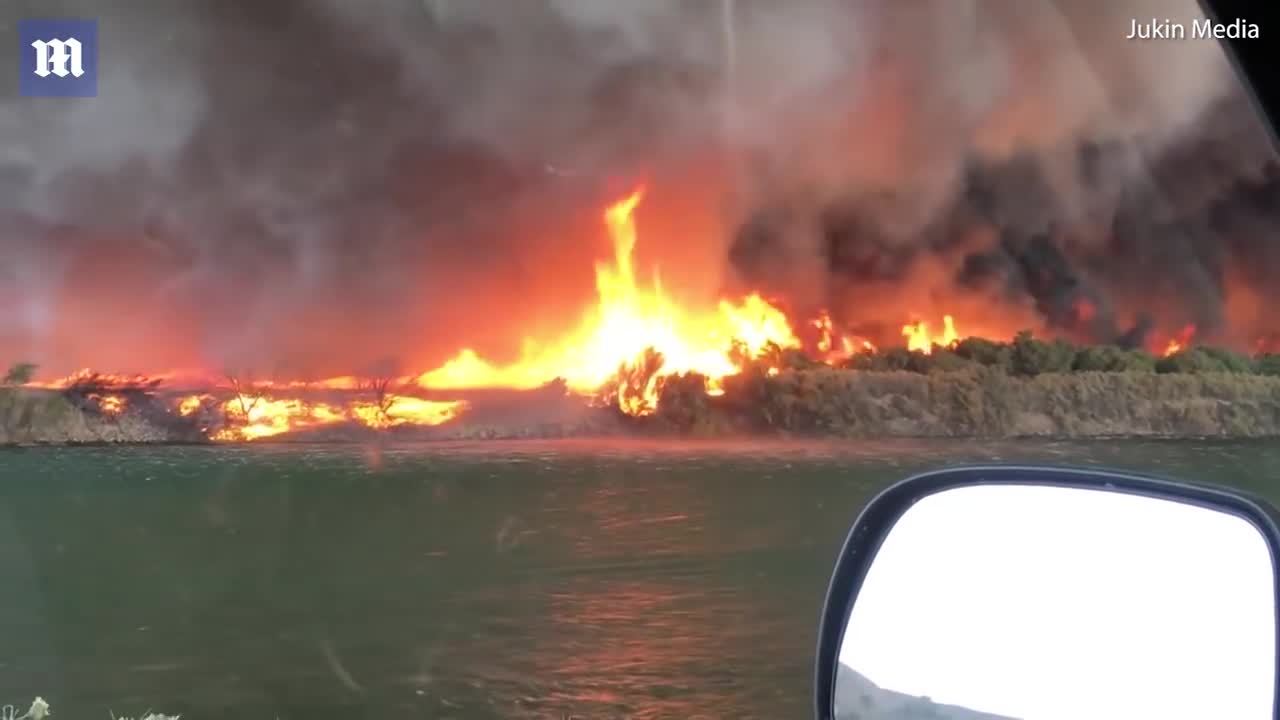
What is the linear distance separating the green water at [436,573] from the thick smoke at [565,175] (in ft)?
0.88

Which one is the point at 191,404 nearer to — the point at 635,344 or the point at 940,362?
the point at 635,344

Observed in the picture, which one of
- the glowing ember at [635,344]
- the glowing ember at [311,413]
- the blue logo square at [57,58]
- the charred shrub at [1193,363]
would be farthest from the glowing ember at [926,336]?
the blue logo square at [57,58]

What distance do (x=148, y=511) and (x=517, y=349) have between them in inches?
33.5

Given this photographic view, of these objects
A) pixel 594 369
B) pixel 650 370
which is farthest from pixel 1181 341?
pixel 594 369

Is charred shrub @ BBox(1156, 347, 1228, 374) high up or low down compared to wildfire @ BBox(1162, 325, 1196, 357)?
down

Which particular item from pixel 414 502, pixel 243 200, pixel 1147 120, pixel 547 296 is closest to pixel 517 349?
pixel 547 296

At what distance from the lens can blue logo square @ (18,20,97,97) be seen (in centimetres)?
251

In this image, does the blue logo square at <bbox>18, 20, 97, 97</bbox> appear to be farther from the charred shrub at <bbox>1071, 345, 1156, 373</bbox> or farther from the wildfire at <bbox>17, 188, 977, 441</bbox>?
the charred shrub at <bbox>1071, 345, 1156, 373</bbox>

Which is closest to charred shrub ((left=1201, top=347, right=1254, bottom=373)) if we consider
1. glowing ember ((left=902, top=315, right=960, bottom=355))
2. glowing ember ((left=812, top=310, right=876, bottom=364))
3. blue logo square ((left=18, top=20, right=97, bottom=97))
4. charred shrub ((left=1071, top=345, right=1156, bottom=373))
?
charred shrub ((left=1071, top=345, right=1156, bottom=373))

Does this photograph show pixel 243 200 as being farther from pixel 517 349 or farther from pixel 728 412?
pixel 728 412

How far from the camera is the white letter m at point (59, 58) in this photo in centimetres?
253

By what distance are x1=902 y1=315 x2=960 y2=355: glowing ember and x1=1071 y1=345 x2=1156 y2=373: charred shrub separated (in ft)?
0.84

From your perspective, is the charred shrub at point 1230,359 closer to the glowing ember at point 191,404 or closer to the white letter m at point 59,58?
the glowing ember at point 191,404

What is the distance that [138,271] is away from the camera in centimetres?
259
